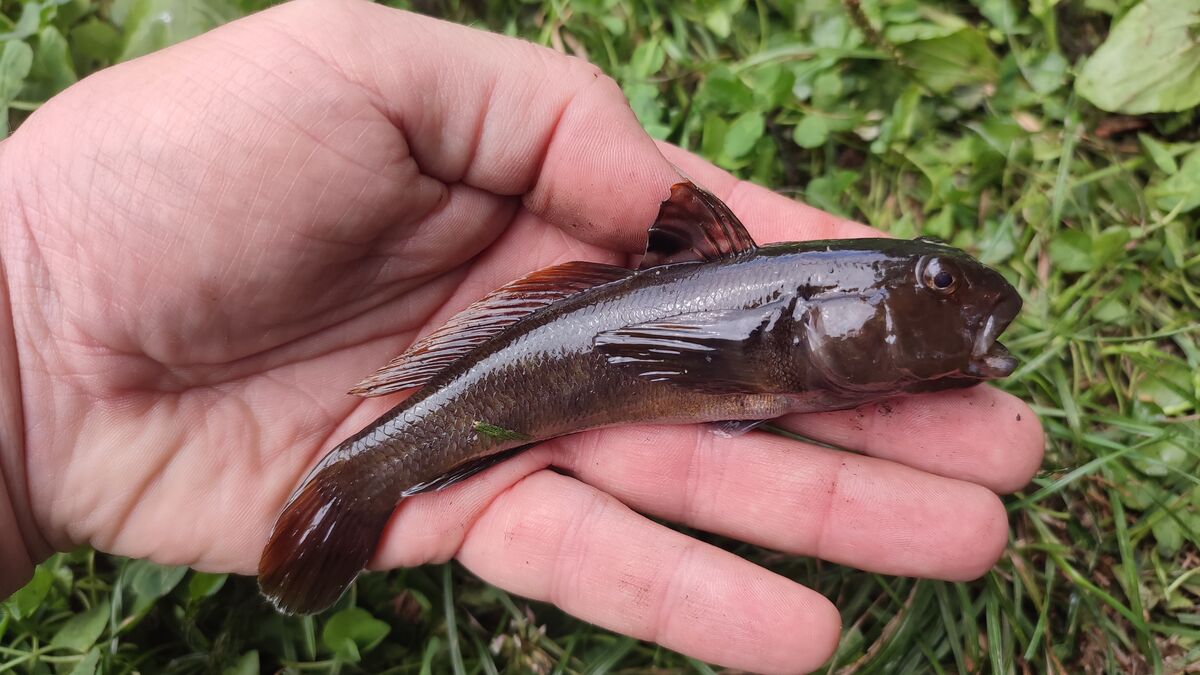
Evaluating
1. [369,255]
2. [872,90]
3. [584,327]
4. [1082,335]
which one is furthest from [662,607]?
[872,90]

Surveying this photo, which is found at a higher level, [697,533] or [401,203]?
[401,203]

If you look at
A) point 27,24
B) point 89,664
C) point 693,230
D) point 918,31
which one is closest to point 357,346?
point 693,230

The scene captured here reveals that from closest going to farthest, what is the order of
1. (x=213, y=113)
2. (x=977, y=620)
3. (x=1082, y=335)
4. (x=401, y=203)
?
(x=213, y=113) < (x=401, y=203) < (x=977, y=620) < (x=1082, y=335)

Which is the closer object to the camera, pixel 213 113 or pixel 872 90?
pixel 213 113

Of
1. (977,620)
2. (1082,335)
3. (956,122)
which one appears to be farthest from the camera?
(956,122)

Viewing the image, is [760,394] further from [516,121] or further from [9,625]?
[9,625]

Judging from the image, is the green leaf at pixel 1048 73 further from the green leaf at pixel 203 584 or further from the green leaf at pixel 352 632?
the green leaf at pixel 203 584

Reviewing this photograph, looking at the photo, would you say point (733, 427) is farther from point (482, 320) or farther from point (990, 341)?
point (482, 320)
